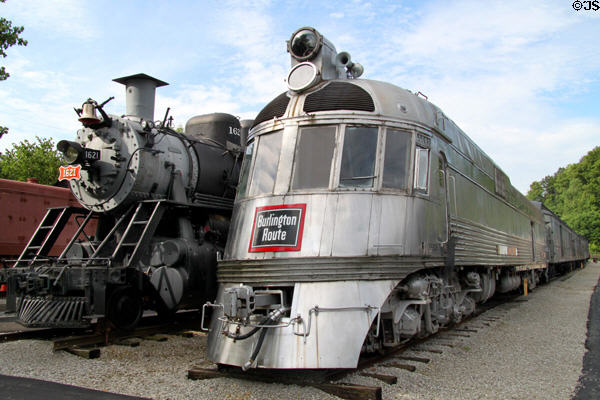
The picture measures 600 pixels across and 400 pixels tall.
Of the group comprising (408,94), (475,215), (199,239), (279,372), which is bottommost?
(279,372)

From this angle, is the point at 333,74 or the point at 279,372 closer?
the point at 279,372

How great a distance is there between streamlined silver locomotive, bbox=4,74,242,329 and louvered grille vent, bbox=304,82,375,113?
3153 millimetres

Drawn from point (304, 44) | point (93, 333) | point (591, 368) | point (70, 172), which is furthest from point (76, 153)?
point (591, 368)

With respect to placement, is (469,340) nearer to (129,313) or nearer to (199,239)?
(199,239)

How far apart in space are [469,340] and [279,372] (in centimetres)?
400

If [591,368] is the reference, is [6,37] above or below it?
above

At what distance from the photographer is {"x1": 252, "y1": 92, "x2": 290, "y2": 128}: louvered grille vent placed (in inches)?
254

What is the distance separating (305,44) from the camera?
6.99 metres

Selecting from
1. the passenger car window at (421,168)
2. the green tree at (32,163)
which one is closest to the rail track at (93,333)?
Result: the passenger car window at (421,168)

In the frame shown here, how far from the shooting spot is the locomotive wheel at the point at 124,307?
7.27 metres

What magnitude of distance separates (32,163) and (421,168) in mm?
36861

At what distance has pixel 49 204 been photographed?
1536 cm

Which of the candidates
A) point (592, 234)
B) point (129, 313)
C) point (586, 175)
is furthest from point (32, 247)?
point (586, 175)

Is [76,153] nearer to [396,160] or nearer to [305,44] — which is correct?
[305,44]
